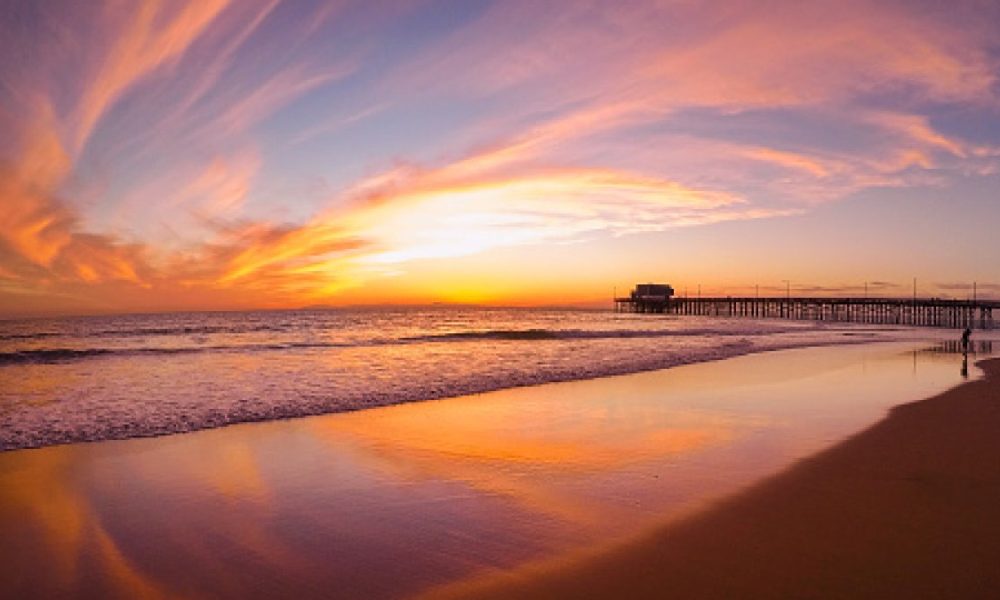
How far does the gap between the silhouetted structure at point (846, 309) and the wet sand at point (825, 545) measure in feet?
290

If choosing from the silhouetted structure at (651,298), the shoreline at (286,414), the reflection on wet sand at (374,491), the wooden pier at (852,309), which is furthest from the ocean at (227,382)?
the silhouetted structure at (651,298)

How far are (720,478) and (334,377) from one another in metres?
14.8

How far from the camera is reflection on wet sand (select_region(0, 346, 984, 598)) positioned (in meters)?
5.40

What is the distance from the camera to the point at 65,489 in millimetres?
7855

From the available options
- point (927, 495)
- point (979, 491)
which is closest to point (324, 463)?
point (927, 495)

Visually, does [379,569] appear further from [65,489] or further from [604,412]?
[604,412]

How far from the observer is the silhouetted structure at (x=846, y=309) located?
86812mm

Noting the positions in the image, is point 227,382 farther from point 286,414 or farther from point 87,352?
point 87,352

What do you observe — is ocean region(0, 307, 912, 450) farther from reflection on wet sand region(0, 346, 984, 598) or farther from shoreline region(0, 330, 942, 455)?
reflection on wet sand region(0, 346, 984, 598)

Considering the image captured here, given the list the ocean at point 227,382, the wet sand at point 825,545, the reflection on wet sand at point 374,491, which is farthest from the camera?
the ocean at point 227,382

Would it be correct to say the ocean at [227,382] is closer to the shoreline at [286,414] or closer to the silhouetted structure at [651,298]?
the shoreline at [286,414]

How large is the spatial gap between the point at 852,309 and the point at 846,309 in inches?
688

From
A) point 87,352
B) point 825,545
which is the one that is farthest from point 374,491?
point 87,352

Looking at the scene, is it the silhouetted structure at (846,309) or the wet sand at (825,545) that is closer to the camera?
the wet sand at (825,545)
